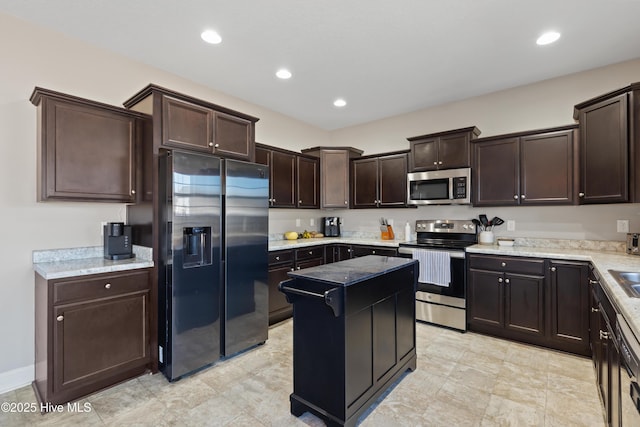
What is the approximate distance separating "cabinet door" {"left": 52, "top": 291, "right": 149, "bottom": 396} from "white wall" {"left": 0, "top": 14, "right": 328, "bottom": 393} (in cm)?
67

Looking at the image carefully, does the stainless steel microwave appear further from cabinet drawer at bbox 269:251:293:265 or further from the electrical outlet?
cabinet drawer at bbox 269:251:293:265

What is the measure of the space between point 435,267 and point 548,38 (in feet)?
8.15

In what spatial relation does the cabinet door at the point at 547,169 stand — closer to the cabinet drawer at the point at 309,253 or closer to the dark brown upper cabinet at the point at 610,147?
the dark brown upper cabinet at the point at 610,147

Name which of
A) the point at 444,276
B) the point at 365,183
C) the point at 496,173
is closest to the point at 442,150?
the point at 496,173

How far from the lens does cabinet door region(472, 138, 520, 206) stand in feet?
11.3

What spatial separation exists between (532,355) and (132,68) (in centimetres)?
487

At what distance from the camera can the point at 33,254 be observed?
97.0 inches

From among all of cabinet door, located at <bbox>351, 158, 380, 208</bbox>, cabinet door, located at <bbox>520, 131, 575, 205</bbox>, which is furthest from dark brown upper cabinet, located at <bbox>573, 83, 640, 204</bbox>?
cabinet door, located at <bbox>351, 158, 380, 208</bbox>

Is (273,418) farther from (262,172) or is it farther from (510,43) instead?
(510,43)

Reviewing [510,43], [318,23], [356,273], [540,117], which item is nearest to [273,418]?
[356,273]

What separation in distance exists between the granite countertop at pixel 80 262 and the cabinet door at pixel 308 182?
2.33 meters

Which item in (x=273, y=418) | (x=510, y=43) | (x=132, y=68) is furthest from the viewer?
(x=132, y=68)

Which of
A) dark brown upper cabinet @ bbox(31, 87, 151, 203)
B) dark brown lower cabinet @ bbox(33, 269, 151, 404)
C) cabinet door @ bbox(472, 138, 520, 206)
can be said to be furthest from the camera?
cabinet door @ bbox(472, 138, 520, 206)

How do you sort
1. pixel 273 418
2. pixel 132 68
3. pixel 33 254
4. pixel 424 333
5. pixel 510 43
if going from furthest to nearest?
pixel 424 333 < pixel 132 68 < pixel 510 43 < pixel 33 254 < pixel 273 418
